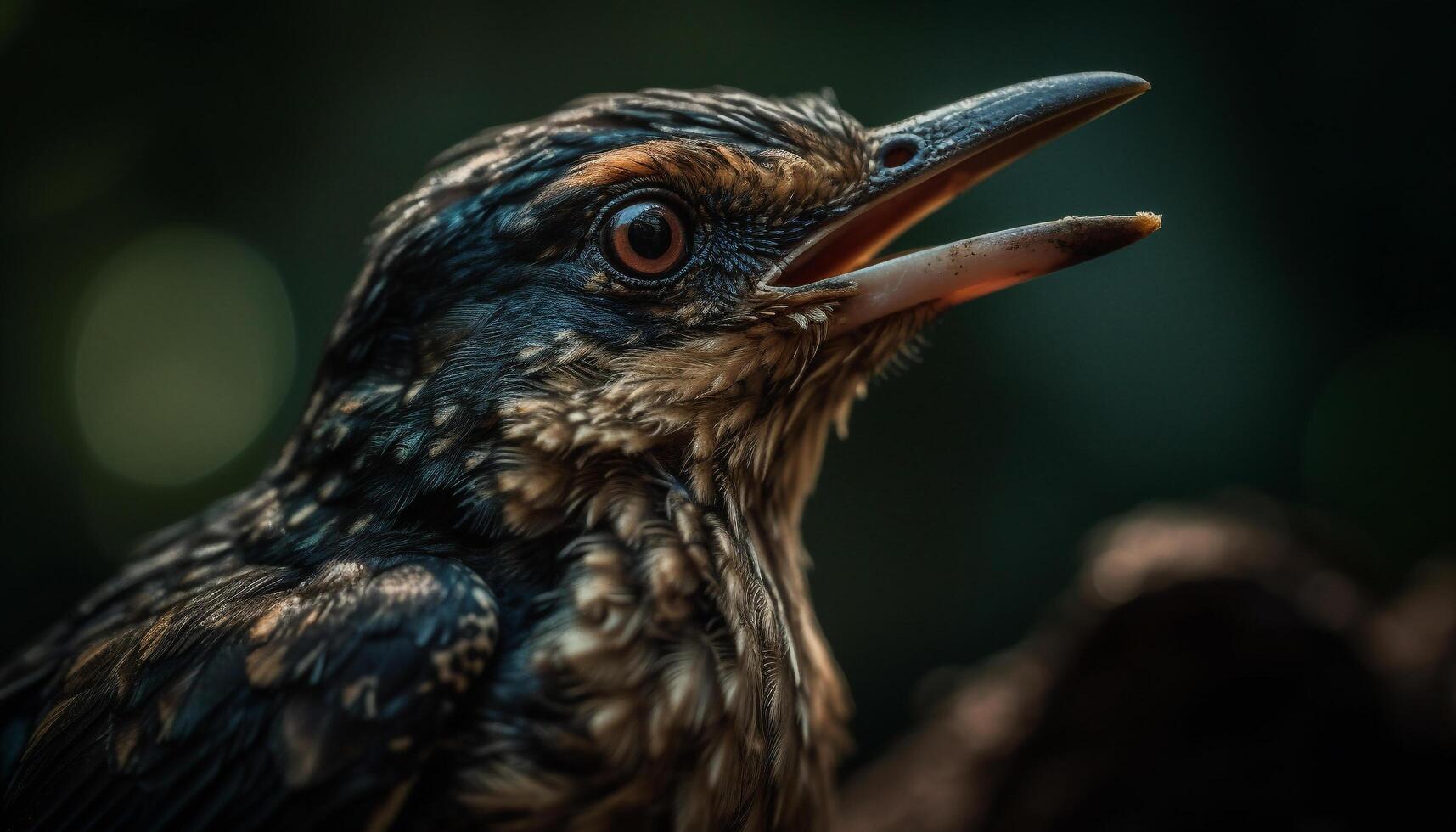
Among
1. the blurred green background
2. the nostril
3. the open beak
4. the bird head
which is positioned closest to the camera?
the bird head

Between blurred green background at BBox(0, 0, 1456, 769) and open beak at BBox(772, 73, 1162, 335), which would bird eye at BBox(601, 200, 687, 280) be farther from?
blurred green background at BBox(0, 0, 1456, 769)

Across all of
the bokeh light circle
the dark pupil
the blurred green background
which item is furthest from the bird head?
the bokeh light circle

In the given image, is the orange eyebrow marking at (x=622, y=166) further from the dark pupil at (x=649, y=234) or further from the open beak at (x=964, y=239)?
the open beak at (x=964, y=239)

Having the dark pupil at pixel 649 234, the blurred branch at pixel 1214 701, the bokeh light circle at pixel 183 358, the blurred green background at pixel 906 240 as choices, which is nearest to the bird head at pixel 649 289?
the dark pupil at pixel 649 234

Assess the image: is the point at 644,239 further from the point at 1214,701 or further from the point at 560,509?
the point at 1214,701

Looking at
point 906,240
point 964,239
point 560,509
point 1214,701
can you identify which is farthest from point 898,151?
point 906,240

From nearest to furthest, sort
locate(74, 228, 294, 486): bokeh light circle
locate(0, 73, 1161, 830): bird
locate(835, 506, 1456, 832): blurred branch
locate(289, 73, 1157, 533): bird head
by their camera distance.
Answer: locate(0, 73, 1161, 830): bird, locate(289, 73, 1157, 533): bird head, locate(835, 506, 1456, 832): blurred branch, locate(74, 228, 294, 486): bokeh light circle
